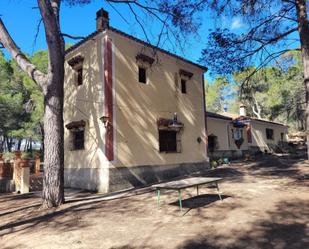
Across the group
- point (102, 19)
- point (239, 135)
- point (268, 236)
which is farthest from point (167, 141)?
point (239, 135)

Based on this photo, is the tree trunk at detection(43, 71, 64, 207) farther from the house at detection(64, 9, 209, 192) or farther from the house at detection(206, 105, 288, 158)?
the house at detection(206, 105, 288, 158)

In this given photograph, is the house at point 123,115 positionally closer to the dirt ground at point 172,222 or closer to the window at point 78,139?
the window at point 78,139

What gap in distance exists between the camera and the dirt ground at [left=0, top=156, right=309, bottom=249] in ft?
16.3

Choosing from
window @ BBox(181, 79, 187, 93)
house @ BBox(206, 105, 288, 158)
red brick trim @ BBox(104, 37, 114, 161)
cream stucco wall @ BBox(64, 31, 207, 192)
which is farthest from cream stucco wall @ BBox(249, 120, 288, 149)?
red brick trim @ BBox(104, 37, 114, 161)

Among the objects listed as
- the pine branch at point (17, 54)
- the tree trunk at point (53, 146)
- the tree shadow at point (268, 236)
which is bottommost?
the tree shadow at point (268, 236)

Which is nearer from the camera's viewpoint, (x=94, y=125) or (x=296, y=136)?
(x=94, y=125)

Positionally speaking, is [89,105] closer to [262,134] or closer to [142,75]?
[142,75]

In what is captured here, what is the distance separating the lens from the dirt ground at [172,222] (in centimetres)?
496

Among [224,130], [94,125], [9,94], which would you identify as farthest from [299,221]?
[9,94]

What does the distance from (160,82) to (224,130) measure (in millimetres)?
10134

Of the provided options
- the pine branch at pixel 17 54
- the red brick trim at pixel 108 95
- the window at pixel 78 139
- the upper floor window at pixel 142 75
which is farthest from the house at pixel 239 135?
the pine branch at pixel 17 54

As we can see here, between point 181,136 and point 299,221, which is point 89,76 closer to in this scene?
point 181,136

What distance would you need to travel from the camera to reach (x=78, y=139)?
13.5m

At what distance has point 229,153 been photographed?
902 inches
